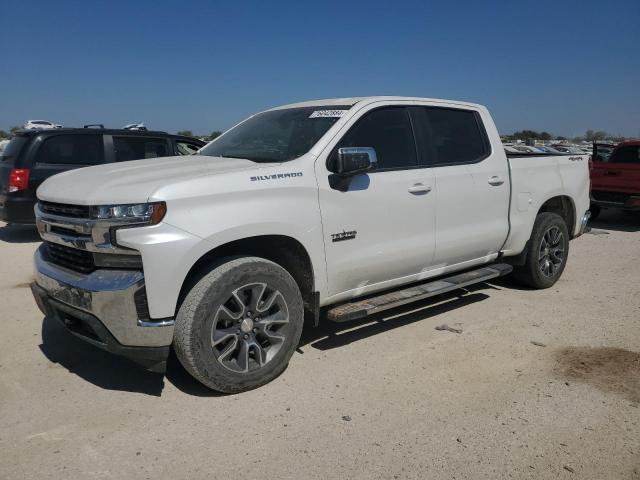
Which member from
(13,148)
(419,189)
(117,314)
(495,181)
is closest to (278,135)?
(419,189)

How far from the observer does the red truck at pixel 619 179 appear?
10.3 metres

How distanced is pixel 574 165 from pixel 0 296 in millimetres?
6413

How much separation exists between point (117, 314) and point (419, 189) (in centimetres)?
251

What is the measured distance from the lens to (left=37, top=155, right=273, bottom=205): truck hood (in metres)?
3.08

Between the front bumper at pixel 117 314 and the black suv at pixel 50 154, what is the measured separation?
5593mm

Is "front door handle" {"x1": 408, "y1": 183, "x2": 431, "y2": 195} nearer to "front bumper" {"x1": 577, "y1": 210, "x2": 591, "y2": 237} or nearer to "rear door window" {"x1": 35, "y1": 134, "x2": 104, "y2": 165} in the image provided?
"front bumper" {"x1": 577, "y1": 210, "x2": 591, "y2": 237}

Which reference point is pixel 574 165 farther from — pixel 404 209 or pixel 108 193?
pixel 108 193

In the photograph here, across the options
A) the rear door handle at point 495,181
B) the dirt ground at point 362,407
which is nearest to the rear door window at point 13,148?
the dirt ground at point 362,407

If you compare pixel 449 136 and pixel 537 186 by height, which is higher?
pixel 449 136

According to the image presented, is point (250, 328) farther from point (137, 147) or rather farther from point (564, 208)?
Answer: point (137, 147)

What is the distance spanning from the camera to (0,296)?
5484 millimetres

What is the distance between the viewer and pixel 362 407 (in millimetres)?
3340

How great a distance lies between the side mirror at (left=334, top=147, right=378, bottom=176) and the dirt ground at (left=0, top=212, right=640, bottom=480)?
1.44m

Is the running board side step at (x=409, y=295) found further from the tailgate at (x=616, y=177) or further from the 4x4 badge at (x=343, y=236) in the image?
the tailgate at (x=616, y=177)
